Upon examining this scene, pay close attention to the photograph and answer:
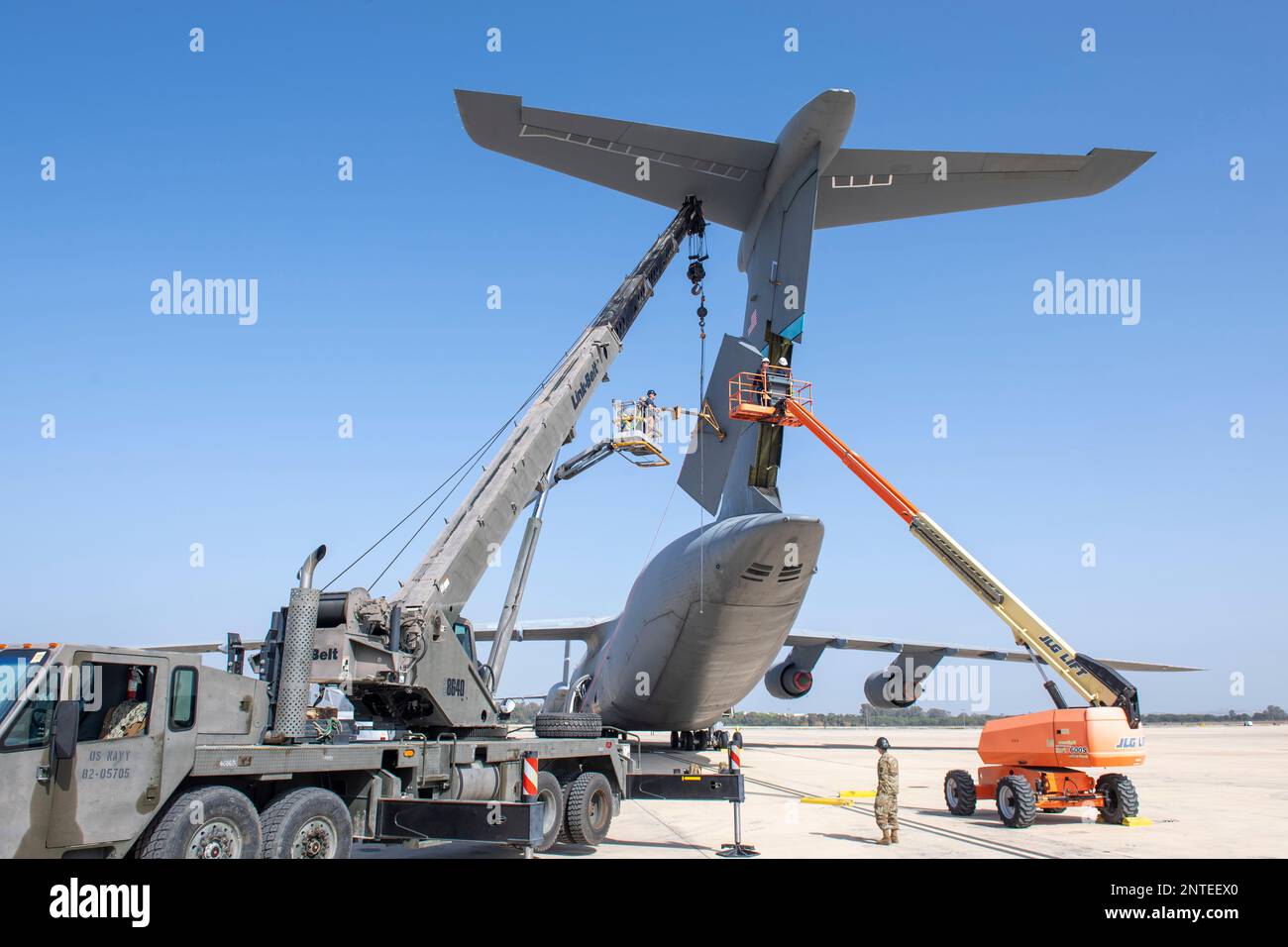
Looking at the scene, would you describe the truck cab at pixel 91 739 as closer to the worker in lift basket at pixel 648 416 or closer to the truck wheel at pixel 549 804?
the truck wheel at pixel 549 804

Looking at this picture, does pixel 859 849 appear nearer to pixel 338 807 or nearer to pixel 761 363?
pixel 338 807

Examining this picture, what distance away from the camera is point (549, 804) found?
29.7ft

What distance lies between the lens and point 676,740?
23.7 metres

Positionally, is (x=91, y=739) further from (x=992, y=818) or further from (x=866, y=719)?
(x=866, y=719)

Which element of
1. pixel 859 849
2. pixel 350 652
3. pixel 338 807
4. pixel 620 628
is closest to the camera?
pixel 338 807

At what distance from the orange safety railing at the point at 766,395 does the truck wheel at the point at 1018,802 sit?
573cm

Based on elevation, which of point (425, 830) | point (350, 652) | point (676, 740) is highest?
point (350, 652)

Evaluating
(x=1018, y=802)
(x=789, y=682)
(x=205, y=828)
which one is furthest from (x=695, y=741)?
(x=205, y=828)

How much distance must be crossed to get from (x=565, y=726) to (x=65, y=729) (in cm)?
564

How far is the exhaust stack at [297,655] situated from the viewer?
6.93 meters

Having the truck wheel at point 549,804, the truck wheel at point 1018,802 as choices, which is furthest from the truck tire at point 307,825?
the truck wheel at point 1018,802
